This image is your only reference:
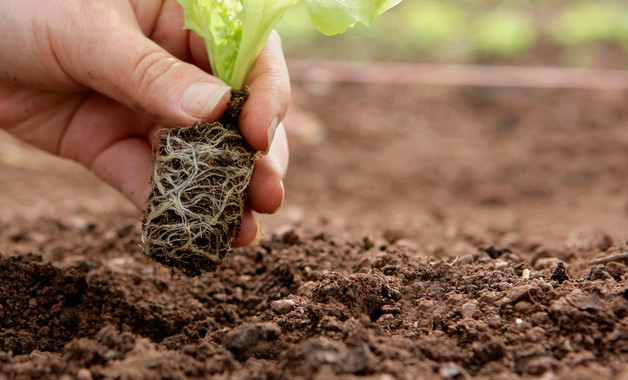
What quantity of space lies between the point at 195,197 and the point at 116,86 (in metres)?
0.57

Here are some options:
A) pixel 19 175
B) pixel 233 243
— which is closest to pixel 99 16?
pixel 233 243

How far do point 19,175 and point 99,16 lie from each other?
10.4ft

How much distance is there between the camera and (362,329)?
1.81m

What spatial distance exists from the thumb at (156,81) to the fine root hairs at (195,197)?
7cm

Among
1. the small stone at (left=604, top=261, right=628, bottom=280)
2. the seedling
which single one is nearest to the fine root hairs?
the seedling

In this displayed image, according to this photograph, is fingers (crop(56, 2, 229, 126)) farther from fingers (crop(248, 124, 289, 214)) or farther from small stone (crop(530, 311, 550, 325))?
small stone (crop(530, 311, 550, 325))

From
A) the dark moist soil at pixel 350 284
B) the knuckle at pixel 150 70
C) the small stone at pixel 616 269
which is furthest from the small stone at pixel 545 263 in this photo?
the knuckle at pixel 150 70

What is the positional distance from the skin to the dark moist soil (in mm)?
379

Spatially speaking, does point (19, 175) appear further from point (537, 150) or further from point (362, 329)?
point (537, 150)

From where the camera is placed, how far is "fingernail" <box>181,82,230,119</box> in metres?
2.17

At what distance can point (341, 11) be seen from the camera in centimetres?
214

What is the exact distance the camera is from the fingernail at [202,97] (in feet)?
7.11

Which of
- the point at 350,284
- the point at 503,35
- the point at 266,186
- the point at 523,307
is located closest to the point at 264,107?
the point at 266,186

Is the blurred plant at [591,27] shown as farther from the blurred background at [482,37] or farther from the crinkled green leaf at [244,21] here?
the crinkled green leaf at [244,21]
